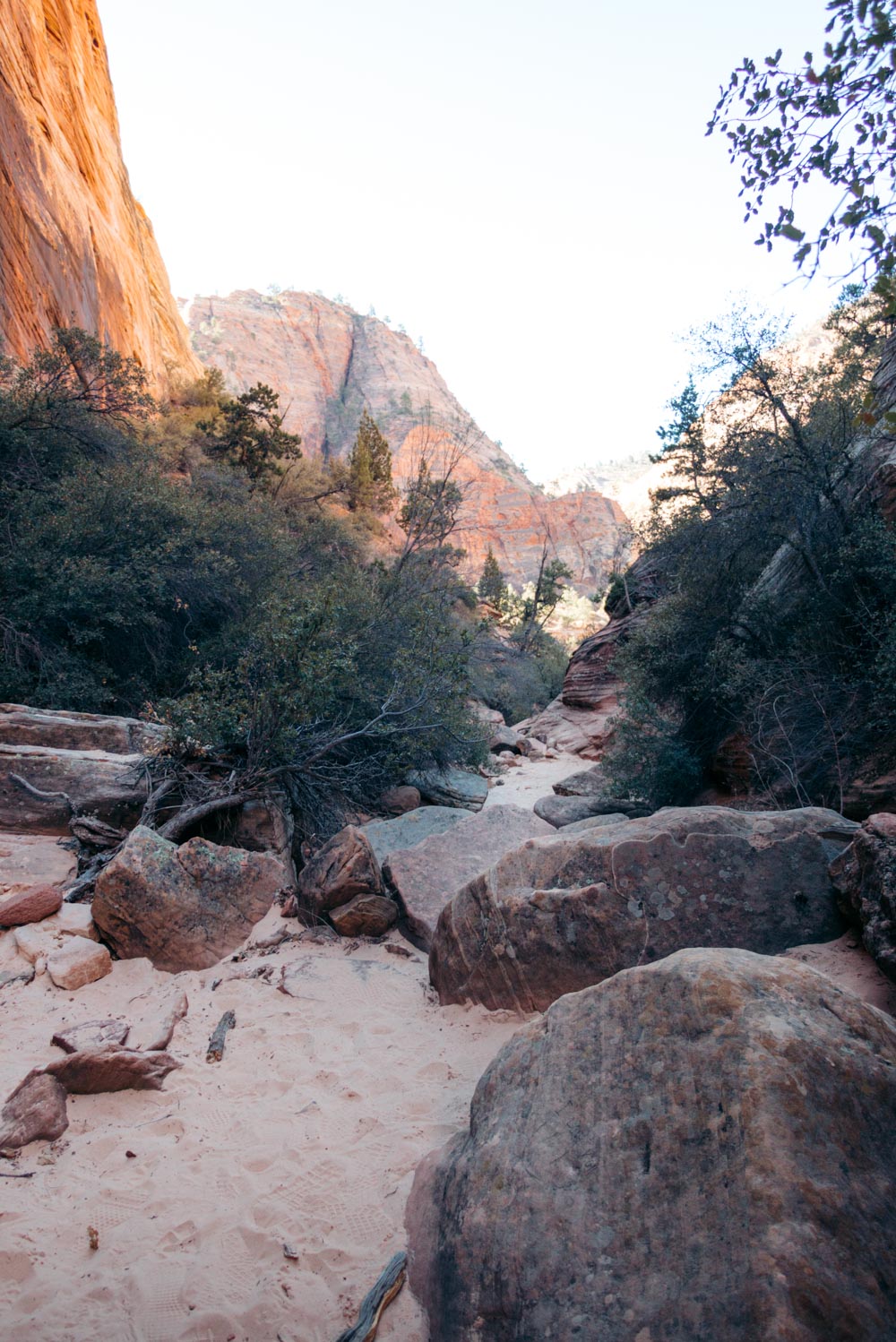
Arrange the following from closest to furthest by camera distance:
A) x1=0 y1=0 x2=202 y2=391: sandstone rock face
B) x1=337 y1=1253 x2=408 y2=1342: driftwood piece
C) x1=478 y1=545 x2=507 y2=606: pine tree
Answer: x1=337 y1=1253 x2=408 y2=1342: driftwood piece < x1=0 y1=0 x2=202 y2=391: sandstone rock face < x1=478 y1=545 x2=507 y2=606: pine tree

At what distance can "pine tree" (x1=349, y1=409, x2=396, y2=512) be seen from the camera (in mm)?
27516

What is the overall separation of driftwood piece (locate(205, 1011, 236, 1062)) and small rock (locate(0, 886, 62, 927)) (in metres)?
1.72

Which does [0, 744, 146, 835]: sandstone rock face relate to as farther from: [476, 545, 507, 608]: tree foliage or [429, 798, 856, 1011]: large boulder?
[476, 545, 507, 608]: tree foliage

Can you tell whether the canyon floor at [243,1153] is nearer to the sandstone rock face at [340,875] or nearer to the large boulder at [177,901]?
the large boulder at [177,901]

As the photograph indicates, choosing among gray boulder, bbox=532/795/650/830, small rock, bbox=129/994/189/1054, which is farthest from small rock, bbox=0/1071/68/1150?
gray boulder, bbox=532/795/650/830

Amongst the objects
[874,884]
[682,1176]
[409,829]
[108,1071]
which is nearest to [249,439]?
[409,829]

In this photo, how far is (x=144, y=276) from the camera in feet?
74.0

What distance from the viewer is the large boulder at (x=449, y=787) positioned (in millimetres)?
9961

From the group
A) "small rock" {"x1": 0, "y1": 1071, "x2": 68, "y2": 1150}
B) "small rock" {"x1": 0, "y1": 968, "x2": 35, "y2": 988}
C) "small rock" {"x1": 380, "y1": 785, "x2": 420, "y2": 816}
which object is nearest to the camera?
"small rock" {"x1": 0, "y1": 1071, "x2": 68, "y2": 1150}

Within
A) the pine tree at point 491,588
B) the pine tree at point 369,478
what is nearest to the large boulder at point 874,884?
the pine tree at point 369,478

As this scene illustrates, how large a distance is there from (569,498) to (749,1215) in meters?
56.7

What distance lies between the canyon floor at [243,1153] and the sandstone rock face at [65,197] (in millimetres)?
12423

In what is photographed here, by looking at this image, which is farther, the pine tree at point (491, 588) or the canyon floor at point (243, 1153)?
the pine tree at point (491, 588)

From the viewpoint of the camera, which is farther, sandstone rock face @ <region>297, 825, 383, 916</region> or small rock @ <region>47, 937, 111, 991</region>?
sandstone rock face @ <region>297, 825, 383, 916</region>
